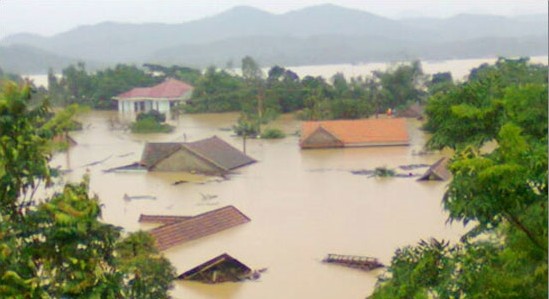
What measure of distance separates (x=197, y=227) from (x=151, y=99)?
9147 millimetres

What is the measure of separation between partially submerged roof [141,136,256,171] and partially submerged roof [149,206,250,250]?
2047mm

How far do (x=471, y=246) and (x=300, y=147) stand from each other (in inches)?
277

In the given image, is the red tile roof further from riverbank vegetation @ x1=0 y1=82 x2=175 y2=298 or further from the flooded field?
riverbank vegetation @ x1=0 y1=82 x2=175 y2=298

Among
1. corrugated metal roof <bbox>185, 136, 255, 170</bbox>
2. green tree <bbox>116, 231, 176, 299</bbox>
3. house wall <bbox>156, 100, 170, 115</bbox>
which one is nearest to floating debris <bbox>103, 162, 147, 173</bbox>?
corrugated metal roof <bbox>185, 136, 255, 170</bbox>

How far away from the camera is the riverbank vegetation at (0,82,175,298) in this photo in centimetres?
217

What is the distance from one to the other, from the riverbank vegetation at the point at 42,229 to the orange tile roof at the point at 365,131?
6.83 metres

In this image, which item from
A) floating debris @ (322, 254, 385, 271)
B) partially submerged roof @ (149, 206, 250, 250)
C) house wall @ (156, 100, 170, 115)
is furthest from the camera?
house wall @ (156, 100, 170, 115)

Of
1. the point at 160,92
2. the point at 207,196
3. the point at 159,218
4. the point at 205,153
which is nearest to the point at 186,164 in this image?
the point at 205,153

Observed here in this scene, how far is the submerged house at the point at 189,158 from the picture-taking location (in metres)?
7.64

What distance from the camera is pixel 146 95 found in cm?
1416

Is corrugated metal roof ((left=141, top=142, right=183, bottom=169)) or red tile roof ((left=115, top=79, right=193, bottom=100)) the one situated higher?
corrugated metal roof ((left=141, top=142, right=183, bottom=169))

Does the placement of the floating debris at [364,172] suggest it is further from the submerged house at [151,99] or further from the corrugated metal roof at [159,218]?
the submerged house at [151,99]

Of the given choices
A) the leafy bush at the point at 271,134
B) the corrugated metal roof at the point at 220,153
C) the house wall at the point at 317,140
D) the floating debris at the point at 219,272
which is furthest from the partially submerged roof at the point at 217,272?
the leafy bush at the point at 271,134

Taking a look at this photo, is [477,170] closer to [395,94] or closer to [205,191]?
[205,191]
